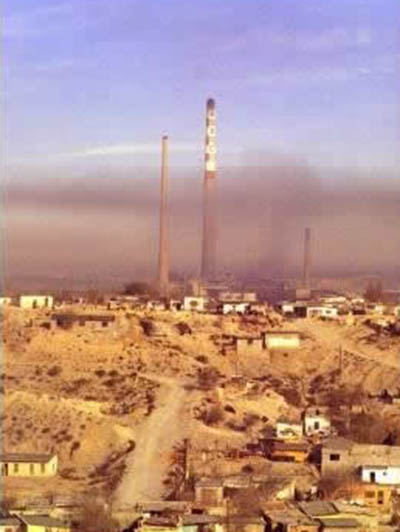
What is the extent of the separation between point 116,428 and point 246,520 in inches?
80.8

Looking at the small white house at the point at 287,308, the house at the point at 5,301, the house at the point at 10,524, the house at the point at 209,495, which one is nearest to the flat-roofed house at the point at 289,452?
the house at the point at 209,495

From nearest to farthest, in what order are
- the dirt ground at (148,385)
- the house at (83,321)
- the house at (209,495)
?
the house at (209,495), the dirt ground at (148,385), the house at (83,321)

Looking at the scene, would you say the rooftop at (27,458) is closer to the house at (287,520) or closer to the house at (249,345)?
the house at (287,520)

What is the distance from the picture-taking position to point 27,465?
571 centimetres

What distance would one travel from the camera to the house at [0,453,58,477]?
18.5 feet

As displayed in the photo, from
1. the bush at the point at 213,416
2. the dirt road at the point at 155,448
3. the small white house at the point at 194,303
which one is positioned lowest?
the dirt road at the point at 155,448

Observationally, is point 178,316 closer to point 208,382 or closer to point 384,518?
point 208,382

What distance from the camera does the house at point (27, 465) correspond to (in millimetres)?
5633

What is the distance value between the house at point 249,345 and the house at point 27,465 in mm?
3031

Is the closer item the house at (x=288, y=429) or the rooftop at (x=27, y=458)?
the rooftop at (x=27, y=458)

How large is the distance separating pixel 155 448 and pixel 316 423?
3.22 feet

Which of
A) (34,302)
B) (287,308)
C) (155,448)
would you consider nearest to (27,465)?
(155,448)

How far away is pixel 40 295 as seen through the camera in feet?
36.0

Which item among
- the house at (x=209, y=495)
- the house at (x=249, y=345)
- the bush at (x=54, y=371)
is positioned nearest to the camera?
the house at (x=209, y=495)
